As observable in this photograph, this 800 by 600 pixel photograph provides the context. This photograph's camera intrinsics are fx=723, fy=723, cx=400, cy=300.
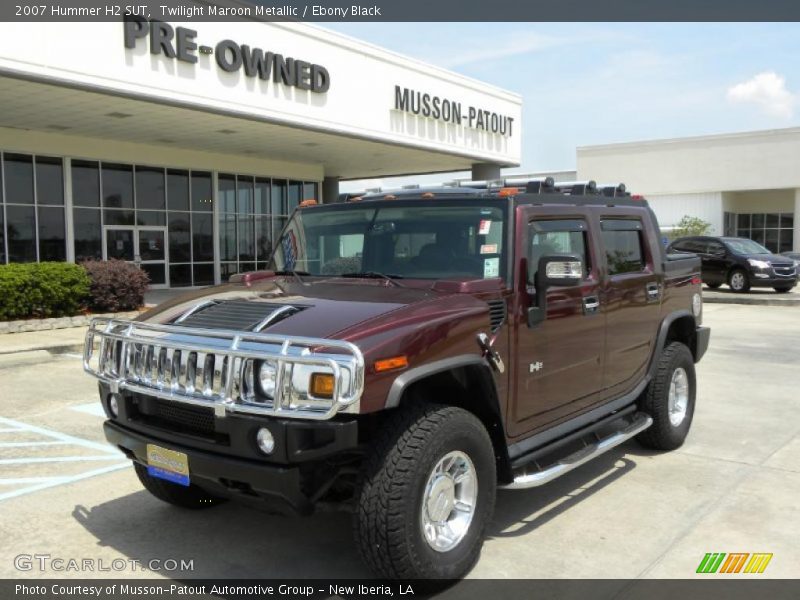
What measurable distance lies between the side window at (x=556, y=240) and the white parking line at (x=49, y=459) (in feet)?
10.7

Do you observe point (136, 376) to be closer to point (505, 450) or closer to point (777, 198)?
point (505, 450)

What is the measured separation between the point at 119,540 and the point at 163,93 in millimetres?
12989

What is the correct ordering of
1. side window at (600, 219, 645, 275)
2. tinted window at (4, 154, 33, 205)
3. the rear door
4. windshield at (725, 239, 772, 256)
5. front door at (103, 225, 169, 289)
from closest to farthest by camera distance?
the rear door
side window at (600, 219, 645, 275)
tinted window at (4, 154, 33, 205)
front door at (103, 225, 169, 289)
windshield at (725, 239, 772, 256)

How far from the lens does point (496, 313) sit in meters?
3.78

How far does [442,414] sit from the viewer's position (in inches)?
132

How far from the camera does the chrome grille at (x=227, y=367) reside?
9.70ft

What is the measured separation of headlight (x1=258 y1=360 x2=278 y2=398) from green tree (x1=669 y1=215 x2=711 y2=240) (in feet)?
132

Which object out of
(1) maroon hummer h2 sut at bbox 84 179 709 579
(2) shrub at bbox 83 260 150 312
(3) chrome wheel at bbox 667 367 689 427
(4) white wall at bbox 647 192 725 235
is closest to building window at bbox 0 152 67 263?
(2) shrub at bbox 83 260 150 312

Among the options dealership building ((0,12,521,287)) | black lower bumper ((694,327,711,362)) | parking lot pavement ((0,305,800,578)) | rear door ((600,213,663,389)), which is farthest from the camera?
dealership building ((0,12,521,287))

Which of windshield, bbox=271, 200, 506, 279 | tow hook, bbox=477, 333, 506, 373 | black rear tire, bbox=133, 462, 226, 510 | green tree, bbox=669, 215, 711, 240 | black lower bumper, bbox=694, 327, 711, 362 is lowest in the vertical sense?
black rear tire, bbox=133, 462, 226, 510

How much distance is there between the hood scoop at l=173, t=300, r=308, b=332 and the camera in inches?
133

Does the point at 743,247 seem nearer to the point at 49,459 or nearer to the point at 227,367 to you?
the point at 49,459

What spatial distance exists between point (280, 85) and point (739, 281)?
1413cm

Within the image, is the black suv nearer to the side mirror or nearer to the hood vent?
the side mirror
